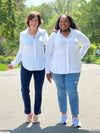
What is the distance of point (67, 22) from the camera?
14.5ft

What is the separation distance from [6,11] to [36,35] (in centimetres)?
1694

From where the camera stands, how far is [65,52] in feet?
14.4

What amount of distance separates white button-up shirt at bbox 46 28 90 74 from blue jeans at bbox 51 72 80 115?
88 millimetres

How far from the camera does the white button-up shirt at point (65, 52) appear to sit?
437cm

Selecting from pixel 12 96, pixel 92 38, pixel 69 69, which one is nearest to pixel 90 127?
pixel 69 69

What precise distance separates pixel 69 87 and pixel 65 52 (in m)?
0.54

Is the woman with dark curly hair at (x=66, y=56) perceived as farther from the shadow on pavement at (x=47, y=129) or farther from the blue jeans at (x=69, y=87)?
Answer: the shadow on pavement at (x=47, y=129)

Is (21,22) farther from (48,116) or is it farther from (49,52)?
(49,52)

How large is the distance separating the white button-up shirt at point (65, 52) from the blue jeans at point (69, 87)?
0.09 meters

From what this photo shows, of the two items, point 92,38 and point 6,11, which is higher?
point 6,11

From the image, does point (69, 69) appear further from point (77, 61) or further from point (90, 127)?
point (90, 127)

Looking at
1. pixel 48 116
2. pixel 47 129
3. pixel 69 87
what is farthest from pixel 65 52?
pixel 48 116

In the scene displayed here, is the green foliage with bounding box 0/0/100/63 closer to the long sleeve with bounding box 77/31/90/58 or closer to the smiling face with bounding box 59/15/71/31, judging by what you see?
the long sleeve with bounding box 77/31/90/58

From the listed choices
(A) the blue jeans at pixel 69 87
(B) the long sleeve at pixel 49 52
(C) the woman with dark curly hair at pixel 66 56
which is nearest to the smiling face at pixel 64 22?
(C) the woman with dark curly hair at pixel 66 56
